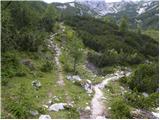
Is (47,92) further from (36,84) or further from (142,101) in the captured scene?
(142,101)

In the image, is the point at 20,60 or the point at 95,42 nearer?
the point at 20,60

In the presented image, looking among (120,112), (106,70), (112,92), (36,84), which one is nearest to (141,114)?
(120,112)

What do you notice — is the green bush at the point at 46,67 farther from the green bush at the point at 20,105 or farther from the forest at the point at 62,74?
the green bush at the point at 20,105

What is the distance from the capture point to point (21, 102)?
18.3 metres

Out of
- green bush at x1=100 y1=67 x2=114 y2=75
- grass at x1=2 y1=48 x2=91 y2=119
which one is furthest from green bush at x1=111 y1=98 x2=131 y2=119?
green bush at x1=100 y1=67 x2=114 y2=75

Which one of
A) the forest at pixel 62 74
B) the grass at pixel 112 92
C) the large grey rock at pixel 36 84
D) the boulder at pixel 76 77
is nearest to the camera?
the forest at pixel 62 74

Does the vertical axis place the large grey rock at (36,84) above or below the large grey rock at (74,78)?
above

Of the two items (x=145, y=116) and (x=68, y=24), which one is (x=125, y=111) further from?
(x=68, y=24)

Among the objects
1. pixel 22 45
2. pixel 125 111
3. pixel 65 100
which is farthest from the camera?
pixel 22 45

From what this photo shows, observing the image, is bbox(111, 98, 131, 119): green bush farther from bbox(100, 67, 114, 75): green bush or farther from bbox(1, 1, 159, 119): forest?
bbox(100, 67, 114, 75): green bush

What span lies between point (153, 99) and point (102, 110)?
4.51m

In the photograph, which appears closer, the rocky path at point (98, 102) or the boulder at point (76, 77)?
the rocky path at point (98, 102)

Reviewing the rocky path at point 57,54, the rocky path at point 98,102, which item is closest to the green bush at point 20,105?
the rocky path at point 98,102

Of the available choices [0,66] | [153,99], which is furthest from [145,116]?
[0,66]
